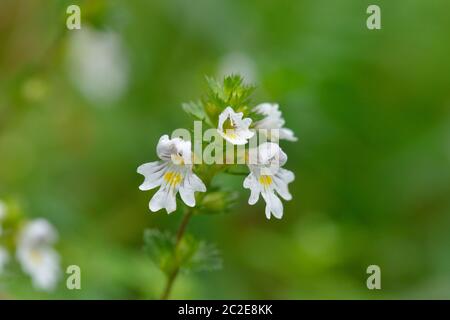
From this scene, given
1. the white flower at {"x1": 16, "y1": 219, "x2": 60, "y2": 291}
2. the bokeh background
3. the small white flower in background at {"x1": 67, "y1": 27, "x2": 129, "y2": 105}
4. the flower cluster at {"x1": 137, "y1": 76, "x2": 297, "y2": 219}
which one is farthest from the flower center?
the small white flower in background at {"x1": 67, "y1": 27, "x2": 129, "y2": 105}

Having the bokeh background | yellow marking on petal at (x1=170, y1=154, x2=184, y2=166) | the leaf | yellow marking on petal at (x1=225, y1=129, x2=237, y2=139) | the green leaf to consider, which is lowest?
the leaf

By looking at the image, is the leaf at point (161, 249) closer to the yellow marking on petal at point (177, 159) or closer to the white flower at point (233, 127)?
the yellow marking on petal at point (177, 159)

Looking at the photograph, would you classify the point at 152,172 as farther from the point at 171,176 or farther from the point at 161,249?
the point at 161,249

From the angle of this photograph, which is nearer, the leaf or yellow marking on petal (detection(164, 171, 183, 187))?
yellow marking on petal (detection(164, 171, 183, 187))

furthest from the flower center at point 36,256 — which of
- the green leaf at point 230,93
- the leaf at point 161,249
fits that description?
the green leaf at point 230,93

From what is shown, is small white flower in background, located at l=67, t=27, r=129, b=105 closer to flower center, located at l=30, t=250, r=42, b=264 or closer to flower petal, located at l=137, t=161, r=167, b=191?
flower center, located at l=30, t=250, r=42, b=264

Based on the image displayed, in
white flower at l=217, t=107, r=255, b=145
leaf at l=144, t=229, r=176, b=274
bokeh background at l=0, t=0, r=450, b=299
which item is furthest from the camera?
bokeh background at l=0, t=0, r=450, b=299

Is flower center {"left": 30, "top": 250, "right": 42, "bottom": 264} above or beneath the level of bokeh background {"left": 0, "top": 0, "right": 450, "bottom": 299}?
beneath

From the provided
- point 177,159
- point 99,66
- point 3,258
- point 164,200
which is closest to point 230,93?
point 177,159
